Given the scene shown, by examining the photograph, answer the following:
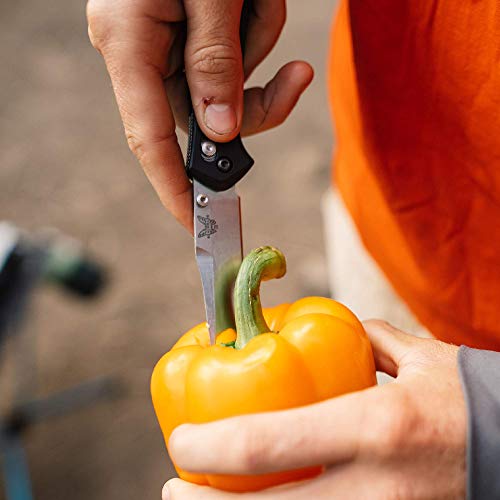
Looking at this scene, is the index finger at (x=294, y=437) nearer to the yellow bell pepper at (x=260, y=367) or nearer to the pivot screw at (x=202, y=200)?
the yellow bell pepper at (x=260, y=367)

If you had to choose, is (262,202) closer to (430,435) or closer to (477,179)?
(477,179)

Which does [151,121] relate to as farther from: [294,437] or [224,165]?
[294,437]

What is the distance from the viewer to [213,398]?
2.51 feet

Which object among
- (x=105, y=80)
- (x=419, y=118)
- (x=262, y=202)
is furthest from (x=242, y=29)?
(x=105, y=80)

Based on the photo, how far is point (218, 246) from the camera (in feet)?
3.00

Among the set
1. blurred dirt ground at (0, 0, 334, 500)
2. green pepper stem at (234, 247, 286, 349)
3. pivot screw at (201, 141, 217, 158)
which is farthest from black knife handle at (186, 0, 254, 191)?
blurred dirt ground at (0, 0, 334, 500)

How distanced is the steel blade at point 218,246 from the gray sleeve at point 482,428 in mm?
326

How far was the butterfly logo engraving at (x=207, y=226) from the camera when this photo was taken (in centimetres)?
92

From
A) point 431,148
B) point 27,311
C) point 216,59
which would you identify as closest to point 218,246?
point 216,59

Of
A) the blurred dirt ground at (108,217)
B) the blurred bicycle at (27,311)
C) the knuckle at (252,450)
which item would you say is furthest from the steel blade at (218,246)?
the blurred dirt ground at (108,217)

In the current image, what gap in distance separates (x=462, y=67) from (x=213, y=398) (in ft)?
1.71

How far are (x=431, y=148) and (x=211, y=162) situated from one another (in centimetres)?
33

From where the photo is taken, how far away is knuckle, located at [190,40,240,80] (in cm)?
88

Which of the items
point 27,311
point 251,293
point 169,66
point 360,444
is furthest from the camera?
point 27,311
